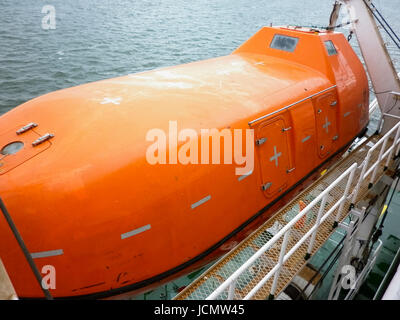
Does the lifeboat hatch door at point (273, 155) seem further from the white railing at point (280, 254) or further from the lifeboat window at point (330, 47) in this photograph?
the lifeboat window at point (330, 47)

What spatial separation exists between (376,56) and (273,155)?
499 centimetres

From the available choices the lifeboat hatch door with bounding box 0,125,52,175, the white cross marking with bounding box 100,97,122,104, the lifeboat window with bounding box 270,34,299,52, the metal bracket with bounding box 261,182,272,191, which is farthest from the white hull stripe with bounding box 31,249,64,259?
the lifeboat window with bounding box 270,34,299,52

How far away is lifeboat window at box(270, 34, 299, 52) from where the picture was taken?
768 cm

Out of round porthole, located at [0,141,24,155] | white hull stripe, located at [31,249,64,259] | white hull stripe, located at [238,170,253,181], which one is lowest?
white hull stripe, located at [31,249,64,259]

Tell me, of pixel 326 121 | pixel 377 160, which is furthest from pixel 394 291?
pixel 326 121

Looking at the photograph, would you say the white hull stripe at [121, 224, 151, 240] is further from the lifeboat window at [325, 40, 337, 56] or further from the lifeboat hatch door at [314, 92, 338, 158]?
the lifeboat window at [325, 40, 337, 56]

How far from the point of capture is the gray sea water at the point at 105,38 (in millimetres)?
14820

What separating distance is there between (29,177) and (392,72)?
8.68 meters

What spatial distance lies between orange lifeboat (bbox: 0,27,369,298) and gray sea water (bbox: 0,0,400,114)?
476cm

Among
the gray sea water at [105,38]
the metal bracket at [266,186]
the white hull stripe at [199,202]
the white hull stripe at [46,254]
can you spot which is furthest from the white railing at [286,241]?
the gray sea water at [105,38]

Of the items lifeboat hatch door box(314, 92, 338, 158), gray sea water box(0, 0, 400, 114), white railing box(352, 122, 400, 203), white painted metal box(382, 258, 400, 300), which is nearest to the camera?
white painted metal box(382, 258, 400, 300)

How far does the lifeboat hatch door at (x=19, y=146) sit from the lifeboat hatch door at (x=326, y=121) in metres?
5.17

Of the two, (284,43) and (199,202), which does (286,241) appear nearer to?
(199,202)
